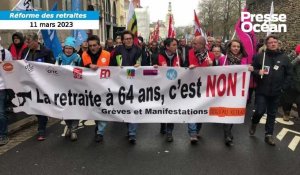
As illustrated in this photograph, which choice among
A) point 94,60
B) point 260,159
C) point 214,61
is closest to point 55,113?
point 94,60

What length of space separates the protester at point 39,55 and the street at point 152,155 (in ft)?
0.60

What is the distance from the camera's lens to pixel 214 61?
7.02 m

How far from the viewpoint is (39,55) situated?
723cm

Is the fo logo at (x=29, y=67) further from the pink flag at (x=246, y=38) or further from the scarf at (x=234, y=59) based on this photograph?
the pink flag at (x=246, y=38)

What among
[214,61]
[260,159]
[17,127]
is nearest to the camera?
[260,159]

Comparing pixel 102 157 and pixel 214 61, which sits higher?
pixel 214 61

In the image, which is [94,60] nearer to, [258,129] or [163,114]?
[163,114]

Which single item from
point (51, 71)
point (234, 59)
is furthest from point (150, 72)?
point (51, 71)

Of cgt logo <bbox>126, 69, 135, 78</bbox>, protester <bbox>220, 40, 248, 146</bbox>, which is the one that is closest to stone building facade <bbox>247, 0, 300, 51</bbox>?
protester <bbox>220, 40, 248, 146</bbox>

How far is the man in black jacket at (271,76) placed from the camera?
21.4ft

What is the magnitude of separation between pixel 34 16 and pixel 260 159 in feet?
16.4

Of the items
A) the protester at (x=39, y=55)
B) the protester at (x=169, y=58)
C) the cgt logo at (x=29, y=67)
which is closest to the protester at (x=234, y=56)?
the protester at (x=169, y=58)

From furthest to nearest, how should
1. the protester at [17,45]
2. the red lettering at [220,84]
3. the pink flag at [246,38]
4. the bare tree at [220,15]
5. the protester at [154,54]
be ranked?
1. the bare tree at [220,15]
2. the protester at [17,45]
3. the pink flag at [246,38]
4. the protester at [154,54]
5. the red lettering at [220,84]

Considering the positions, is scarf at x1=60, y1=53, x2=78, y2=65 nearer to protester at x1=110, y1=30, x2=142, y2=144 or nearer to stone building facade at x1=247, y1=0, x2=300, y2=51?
protester at x1=110, y1=30, x2=142, y2=144
